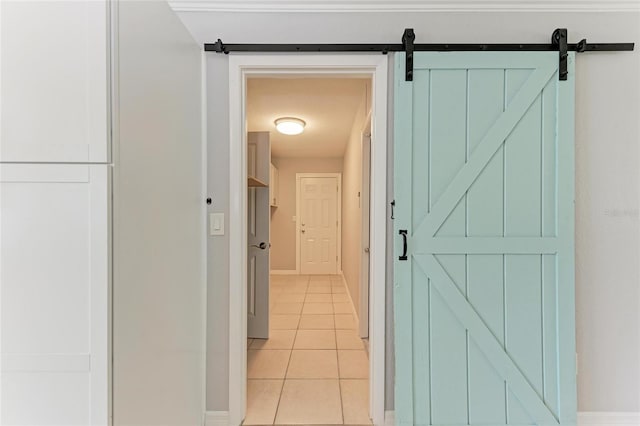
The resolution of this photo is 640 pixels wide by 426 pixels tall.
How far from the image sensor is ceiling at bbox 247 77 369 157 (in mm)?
2617

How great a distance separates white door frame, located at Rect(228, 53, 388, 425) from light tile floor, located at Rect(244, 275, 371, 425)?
23 centimetres

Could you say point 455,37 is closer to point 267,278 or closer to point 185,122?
point 185,122

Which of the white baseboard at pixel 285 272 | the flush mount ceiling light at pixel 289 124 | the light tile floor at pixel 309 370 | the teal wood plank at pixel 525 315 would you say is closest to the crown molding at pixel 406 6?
the teal wood plank at pixel 525 315

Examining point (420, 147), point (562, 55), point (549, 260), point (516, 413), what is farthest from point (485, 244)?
point (562, 55)

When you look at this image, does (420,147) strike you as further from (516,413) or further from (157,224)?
(516,413)

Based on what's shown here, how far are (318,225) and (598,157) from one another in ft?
15.3

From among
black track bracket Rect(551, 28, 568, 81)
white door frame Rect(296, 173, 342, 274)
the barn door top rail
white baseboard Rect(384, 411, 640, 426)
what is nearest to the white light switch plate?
the barn door top rail

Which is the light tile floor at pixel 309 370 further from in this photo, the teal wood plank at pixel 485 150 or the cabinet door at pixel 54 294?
the teal wood plank at pixel 485 150

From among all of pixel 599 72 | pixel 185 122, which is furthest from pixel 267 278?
pixel 599 72

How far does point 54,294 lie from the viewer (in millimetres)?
844

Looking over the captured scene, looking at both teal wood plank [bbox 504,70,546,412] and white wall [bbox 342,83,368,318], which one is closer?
teal wood plank [bbox 504,70,546,412]

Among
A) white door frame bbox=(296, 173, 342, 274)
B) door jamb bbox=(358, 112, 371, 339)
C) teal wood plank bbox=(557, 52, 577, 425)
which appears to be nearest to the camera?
teal wood plank bbox=(557, 52, 577, 425)

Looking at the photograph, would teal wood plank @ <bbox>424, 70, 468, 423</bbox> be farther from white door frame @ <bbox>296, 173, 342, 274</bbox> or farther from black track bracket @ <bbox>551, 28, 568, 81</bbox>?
white door frame @ <bbox>296, 173, 342, 274</bbox>

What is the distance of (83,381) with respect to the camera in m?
0.86
